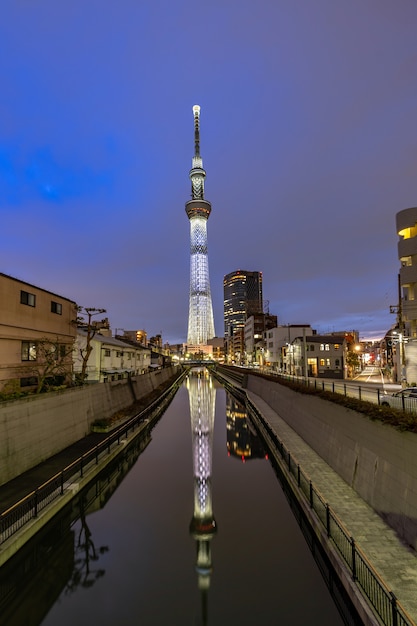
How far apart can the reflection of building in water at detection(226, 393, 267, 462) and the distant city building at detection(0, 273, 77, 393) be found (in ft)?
46.6

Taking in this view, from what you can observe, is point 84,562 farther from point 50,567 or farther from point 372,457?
point 372,457

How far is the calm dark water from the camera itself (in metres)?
9.13

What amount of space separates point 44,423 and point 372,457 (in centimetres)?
1618

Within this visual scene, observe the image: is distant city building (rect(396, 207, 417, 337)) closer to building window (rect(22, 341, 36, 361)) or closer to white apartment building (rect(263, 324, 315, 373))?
building window (rect(22, 341, 36, 361))

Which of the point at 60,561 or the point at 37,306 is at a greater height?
the point at 37,306

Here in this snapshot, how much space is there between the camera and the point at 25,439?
16.2 m

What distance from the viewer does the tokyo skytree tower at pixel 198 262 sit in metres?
175

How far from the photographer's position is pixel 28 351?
2356cm

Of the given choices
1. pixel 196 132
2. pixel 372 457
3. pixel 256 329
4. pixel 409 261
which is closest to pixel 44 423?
pixel 372 457

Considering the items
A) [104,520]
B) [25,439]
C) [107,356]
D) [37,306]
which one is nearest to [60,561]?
[104,520]

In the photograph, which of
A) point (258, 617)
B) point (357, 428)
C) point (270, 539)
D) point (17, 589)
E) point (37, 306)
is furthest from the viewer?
point (37, 306)

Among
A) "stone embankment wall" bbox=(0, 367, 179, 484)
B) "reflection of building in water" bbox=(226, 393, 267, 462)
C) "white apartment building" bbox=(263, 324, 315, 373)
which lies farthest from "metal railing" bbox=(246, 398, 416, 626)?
"white apartment building" bbox=(263, 324, 315, 373)

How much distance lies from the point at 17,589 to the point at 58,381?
17238 millimetres

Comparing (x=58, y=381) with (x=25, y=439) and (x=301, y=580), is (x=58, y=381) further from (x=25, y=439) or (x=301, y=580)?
(x=301, y=580)
